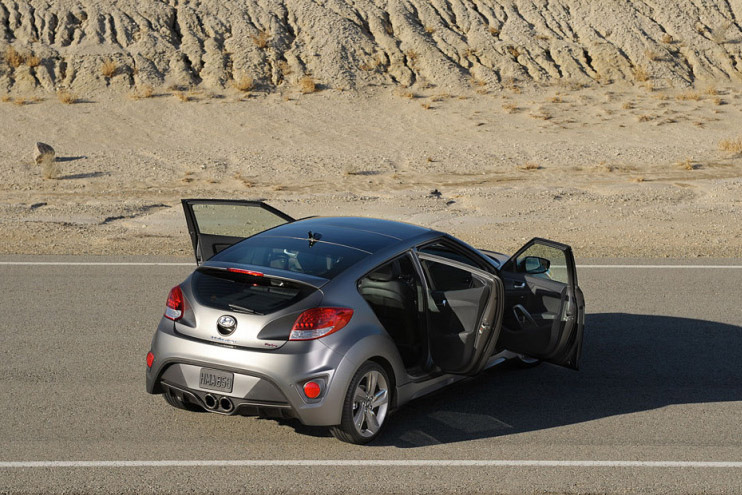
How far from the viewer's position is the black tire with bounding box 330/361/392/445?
245 inches

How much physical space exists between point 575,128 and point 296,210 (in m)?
15.6

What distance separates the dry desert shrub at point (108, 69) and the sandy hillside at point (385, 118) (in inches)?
12.0

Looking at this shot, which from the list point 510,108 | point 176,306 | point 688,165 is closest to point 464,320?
point 176,306

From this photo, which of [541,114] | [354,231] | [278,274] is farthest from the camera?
[541,114]

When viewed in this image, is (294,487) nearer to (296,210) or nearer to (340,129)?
(296,210)

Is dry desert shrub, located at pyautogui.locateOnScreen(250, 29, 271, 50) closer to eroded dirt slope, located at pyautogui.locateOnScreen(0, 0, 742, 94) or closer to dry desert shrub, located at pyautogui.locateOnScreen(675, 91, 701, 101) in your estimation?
eroded dirt slope, located at pyautogui.locateOnScreen(0, 0, 742, 94)

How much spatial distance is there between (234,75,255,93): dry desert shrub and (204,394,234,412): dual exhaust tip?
29.4 m

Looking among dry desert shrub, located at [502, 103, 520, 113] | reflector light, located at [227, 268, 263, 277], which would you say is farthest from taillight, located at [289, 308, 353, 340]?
dry desert shrub, located at [502, 103, 520, 113]

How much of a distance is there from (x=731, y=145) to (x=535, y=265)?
2351cm

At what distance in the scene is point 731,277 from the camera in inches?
475

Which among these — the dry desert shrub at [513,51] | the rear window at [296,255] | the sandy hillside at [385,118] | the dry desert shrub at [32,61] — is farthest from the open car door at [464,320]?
the dry desert shrub at [513,51]

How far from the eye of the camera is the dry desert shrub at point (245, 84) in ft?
113

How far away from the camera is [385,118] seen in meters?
33.0

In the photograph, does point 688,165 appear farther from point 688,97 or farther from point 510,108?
point 688,97
